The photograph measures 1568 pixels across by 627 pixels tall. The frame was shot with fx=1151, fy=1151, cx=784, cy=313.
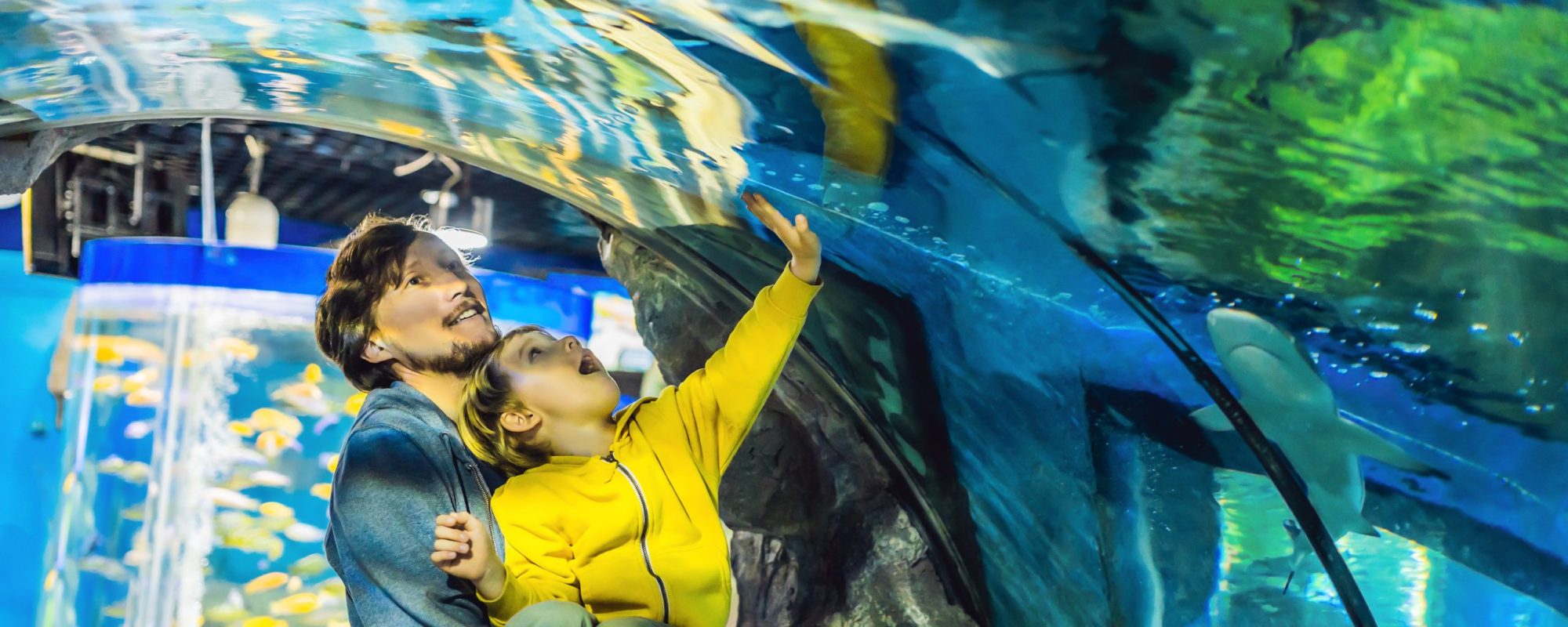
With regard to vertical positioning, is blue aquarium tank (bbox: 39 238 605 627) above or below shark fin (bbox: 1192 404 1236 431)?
below

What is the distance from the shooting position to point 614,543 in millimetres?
1793

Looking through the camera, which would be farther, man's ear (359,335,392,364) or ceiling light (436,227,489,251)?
ceiling light (436,227,489,251)

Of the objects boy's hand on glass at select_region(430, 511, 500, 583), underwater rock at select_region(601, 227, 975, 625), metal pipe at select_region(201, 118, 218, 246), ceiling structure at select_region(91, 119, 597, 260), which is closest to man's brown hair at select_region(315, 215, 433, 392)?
boy's hand on glass at select_region(430, 511, 500, 583)

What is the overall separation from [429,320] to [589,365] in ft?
0.89

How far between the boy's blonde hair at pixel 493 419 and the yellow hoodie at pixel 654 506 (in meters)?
0.03

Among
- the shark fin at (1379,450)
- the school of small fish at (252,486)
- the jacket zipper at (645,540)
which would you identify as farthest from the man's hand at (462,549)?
the school of small fish at (252,486)

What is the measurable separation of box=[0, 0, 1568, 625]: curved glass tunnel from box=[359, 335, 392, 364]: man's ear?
0.47 meters

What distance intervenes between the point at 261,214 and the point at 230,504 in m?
0.95

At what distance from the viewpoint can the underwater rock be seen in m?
2.59

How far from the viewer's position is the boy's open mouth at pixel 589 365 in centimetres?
191

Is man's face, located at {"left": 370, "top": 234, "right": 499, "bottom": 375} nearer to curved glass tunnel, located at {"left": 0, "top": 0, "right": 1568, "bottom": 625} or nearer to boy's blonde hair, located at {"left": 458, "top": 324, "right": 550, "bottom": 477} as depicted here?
boy's blonde hair, located at {"left": 458, "top": 324, "right": 550, "bottom": 477}

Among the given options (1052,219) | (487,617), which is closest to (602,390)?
(487,617)

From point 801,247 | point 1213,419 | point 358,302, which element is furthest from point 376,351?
point 1213,419

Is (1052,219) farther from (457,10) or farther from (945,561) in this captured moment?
(945,561)
